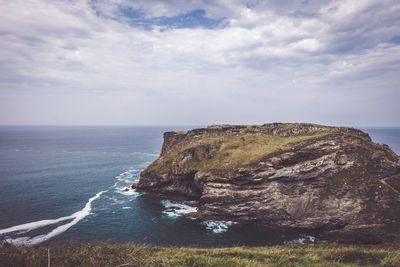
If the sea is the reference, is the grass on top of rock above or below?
above

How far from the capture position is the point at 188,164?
59.7m

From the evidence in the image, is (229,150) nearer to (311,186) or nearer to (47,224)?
(311,186)

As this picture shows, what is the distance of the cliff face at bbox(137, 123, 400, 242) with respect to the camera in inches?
1448

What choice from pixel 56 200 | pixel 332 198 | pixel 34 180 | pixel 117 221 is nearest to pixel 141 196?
pixel 117 221

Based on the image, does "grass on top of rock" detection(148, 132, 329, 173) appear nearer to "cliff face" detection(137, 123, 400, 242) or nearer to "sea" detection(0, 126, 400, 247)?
"cliff face" detection(137, 123, 400, 242)

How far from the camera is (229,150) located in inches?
2339

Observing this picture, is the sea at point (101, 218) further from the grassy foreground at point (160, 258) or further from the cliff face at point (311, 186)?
the grassy foreground at point (160, 258)

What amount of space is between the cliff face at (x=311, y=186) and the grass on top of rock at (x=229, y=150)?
0.32 m

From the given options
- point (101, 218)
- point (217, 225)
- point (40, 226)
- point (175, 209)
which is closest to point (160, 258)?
point (217, 225)

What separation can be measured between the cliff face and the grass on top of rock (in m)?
0.32

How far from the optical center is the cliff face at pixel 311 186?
3678cm

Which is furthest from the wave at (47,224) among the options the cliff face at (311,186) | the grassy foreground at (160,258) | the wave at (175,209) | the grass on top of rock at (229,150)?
the cliff face at (311,186)

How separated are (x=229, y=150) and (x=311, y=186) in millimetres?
22992

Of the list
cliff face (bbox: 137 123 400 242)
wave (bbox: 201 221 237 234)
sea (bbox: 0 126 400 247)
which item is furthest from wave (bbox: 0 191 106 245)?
wave (bbox: 201 221 237 234)
